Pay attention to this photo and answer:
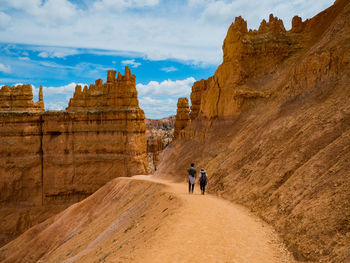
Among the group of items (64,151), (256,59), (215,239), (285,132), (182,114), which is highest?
(256,59)

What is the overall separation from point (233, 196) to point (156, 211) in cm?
376

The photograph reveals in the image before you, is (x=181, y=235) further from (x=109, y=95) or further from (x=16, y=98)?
(x=16, y=98)

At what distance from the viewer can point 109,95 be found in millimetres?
30031

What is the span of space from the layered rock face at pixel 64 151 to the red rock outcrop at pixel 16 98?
1.13m

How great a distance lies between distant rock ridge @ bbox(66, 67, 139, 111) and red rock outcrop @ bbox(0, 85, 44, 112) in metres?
4.77

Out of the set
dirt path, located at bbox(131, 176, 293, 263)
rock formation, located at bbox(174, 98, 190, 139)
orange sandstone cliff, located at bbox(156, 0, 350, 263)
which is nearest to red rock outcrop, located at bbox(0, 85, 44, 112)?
rock formation, located at bbox(174, 98, 190, 139)

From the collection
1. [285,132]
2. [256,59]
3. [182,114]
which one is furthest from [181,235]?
[182,114]

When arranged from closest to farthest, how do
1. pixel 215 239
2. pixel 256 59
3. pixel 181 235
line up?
pixel 215 239 < pixel 181 235 < pixel 256 59

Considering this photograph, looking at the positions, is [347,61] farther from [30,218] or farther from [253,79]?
[30,218]

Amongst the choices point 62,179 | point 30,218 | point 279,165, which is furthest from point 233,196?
point 30,218

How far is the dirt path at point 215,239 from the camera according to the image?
7586 mm

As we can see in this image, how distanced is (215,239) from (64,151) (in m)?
25.3

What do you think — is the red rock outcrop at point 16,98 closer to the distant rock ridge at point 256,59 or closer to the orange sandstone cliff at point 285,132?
the orange sandstone cliff at point 285,132

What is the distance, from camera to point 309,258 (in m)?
6.91
